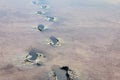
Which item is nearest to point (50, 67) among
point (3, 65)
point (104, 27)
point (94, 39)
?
point (3, 65)

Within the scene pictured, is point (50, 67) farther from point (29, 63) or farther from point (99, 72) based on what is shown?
point (99, 72)

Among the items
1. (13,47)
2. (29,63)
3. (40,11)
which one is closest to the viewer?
(29,63)

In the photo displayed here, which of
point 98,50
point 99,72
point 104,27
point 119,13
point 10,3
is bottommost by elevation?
point 99,72

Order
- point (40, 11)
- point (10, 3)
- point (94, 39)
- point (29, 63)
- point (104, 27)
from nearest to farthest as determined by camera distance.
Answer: point (29, 63), point (94, 39), point (104, 27), point (40, 11), point (10, 3)

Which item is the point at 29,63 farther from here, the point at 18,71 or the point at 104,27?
the point at 104,27

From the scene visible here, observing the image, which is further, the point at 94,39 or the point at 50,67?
the point at 94,39

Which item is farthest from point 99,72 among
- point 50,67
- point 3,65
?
point 3,65

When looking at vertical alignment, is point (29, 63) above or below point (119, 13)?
below
